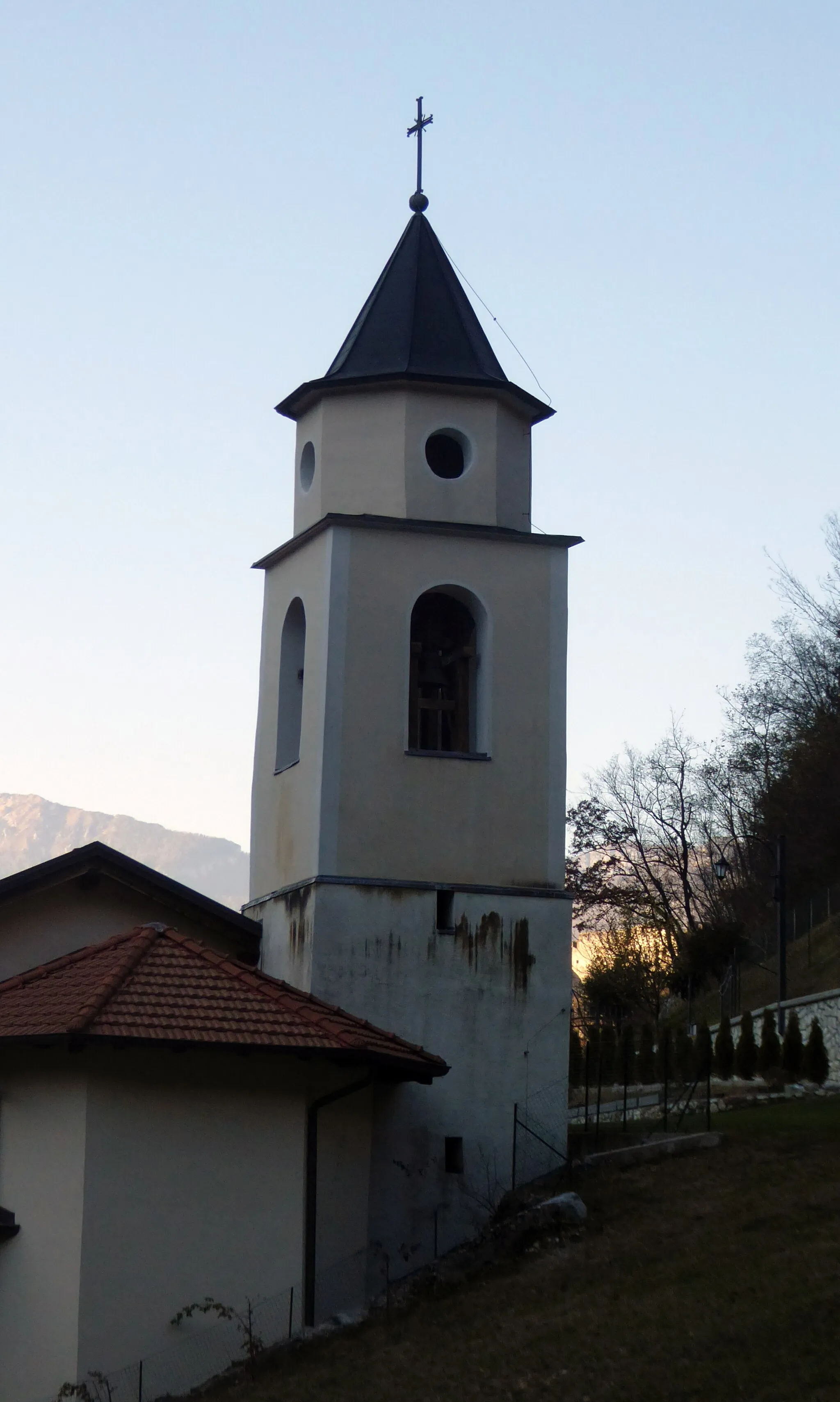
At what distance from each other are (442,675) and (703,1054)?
9.75 meters

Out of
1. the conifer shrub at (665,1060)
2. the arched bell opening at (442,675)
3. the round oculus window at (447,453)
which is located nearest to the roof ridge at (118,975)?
the arched bell opening at (442,675)

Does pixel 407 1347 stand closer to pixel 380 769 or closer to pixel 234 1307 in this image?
pixel 234 1307

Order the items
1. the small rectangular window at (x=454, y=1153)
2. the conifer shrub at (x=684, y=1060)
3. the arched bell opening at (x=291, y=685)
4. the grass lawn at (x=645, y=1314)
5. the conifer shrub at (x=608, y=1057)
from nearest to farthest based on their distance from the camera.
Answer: the grass lawn at (x=645, y=1314) < the small rectangular window at (x=454, y=1153) < the arched bell opening at (x=291, y=685) < the conifer shrub at (x=684, y=1060) < the conifer shrub at (x=608, y=1057)

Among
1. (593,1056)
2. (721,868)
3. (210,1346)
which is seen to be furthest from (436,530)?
(721,868)

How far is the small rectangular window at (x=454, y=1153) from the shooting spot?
61.3ft

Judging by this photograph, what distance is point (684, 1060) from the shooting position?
28188 millimetres

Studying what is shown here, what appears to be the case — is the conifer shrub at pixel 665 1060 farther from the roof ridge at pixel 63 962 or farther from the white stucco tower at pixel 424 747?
the roof ridge at pixel 63 962

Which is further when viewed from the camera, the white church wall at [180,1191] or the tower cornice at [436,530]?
the tower cornice at [436,530]

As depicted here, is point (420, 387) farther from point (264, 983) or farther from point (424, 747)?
point (264, 983)

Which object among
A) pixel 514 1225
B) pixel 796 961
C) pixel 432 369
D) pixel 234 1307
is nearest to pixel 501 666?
pixel 432 369

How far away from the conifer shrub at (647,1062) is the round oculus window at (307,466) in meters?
13.3

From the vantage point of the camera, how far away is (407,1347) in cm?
1511

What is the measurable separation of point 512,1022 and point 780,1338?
6481mm

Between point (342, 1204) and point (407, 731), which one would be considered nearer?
point (342, 1204)
